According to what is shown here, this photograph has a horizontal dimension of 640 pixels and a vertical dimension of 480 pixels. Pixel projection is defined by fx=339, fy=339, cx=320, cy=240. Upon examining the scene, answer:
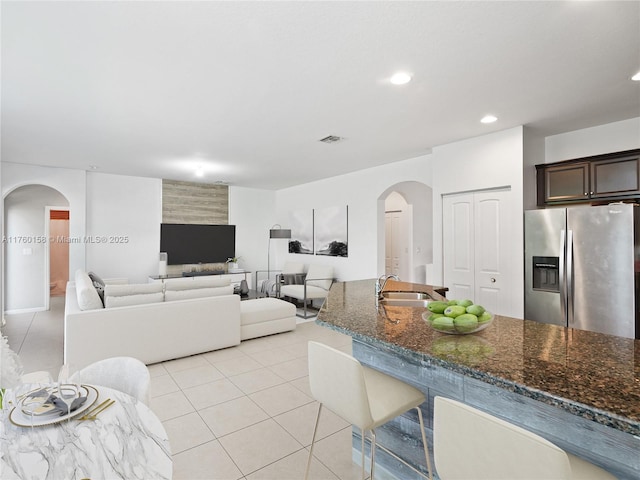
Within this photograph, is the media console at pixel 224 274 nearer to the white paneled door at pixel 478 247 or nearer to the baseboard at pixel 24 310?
the baseboard at pixel 24 310

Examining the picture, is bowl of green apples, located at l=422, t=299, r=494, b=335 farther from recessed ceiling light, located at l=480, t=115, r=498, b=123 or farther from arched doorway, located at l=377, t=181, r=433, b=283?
arched doorway, located at l=377, t=181, r=433, b=283

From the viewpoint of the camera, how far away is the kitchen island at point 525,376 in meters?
0.99

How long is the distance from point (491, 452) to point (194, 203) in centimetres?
751

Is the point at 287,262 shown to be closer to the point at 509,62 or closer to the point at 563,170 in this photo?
the point at 563,170

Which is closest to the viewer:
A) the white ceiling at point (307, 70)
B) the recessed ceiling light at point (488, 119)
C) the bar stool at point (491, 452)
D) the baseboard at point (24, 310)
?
the bar stool at point (491, 452)

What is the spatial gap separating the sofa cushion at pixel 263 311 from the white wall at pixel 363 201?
1.85m

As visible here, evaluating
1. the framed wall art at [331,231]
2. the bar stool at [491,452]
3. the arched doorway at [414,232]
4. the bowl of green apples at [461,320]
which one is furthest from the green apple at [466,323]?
the arched doorway at [414,232]

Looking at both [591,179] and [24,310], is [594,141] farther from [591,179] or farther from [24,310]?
[24,310]

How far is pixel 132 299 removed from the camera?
3697mm

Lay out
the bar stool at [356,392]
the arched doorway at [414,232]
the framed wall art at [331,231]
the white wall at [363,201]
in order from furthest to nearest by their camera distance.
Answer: the arched doorway at [414,232] → the framed wall art at [331,231] → the white wall at [363,201] → the bar stool at [356,392]

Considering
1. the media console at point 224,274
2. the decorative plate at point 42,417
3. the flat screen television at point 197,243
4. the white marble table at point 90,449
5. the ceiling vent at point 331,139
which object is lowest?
the media console at point 224,274

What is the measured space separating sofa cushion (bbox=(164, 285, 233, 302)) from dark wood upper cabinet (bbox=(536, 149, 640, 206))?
392 centimetres

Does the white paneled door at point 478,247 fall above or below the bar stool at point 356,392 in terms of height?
above

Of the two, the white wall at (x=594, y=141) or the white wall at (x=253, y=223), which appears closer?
the white wall at (x=594, y=141)
